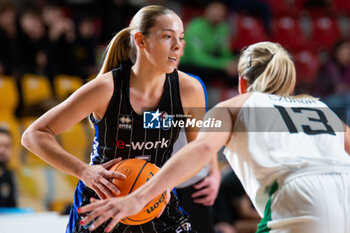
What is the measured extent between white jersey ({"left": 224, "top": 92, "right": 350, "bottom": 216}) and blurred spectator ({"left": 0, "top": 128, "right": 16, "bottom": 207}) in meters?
3.89

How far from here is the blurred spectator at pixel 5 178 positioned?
5836mm

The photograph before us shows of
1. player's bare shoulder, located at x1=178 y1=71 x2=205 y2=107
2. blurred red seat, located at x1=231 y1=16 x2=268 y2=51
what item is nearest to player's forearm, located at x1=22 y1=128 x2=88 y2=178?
player's bare shoulder, located at x1=178 y1=71 x2=205 y2=107

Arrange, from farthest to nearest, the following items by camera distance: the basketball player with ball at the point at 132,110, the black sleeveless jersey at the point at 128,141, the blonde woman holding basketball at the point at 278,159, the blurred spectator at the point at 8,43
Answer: the blurred spectator at the point at 8,43 → the black sleeveless jersey at the point at 128,141 → the basketball player with ball at the point at 132,110 → the blonde woman holding basketball at the point at 278,159

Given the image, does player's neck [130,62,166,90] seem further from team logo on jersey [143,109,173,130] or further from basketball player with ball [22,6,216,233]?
team logo on jersey [143,109,173,130]

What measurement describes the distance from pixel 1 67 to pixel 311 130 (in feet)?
18.2

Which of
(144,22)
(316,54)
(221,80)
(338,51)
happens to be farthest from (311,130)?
(316,54)

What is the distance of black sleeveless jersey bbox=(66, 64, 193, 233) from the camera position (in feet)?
10.3

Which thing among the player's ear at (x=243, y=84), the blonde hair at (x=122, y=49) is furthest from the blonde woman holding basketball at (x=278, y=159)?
the blonde hair at (x=122, y=49)

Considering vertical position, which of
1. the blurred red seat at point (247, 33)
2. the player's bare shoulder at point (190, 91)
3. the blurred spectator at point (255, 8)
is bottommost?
the player's bare shoulder at point (190, 91)

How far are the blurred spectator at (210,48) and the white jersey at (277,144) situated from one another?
5603 millimetres

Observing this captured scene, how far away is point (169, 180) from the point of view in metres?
2.33

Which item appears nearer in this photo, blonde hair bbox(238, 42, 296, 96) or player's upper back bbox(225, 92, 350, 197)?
player's upper back bbox(225, 92, 350, 197)

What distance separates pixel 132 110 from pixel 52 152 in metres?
0.54

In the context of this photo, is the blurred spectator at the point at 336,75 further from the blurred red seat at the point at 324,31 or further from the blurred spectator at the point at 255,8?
the blurred red seat at the point at 324,31
